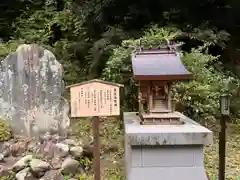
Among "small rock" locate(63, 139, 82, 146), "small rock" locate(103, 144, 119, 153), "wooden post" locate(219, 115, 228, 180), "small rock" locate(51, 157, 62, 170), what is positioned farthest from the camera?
"small rock" locate(103, 144, 119, 153)

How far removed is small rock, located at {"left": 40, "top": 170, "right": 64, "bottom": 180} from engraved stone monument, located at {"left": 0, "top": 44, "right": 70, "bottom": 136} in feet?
4.12

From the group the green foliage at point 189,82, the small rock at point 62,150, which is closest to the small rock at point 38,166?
the small rock at point 62,150

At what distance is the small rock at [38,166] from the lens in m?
5.32

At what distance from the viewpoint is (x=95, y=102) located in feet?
12.6

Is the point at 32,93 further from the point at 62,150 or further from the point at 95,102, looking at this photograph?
the point at 95,102

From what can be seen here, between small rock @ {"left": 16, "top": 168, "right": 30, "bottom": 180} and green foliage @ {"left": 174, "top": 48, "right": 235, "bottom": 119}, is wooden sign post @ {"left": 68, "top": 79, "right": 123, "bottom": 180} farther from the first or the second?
green foliage @ {"left": 174, "top": 48, "right": 235, "bottom": 119}

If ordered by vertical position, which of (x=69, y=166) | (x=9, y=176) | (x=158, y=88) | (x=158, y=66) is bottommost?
(x=9, y=176)

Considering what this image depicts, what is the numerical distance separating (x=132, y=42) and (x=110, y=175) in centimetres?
274

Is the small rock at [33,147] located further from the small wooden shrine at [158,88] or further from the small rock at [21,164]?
the small wooden shrine at [158,88]

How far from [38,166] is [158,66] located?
2.40 metres

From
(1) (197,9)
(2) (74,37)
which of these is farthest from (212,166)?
(2) (74,37)

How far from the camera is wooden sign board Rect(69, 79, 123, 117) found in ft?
12.5

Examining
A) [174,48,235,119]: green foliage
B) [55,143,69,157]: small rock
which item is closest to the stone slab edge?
[55,143,69,157]: small rock

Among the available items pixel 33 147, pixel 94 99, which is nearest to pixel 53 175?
pixel 33 147
